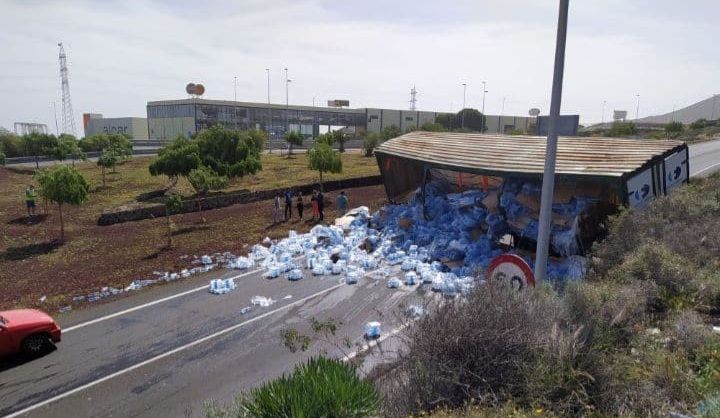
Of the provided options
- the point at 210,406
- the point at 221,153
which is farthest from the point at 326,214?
the point at 210,406

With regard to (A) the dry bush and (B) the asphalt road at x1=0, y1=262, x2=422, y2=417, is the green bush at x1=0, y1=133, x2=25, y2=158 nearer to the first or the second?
(B) the asphalt road at x1=0, y1=262, x2=422, y2=417

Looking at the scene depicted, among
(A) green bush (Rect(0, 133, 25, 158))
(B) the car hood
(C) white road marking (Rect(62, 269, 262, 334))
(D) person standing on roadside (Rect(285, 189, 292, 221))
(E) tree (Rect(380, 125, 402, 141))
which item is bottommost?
(C) white road marking (Rect(62, 269, 262, 334))

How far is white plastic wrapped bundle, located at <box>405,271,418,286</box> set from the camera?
12.9 meters

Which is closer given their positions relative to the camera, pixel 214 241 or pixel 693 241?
pixel 693 241

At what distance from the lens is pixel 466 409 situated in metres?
4.12

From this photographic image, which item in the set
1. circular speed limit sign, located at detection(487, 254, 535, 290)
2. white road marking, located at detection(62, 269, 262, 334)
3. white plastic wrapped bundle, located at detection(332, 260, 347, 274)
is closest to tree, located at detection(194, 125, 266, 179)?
white road marking, located at detection(62, 269, 262, 334)

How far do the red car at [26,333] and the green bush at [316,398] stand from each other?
7.01m

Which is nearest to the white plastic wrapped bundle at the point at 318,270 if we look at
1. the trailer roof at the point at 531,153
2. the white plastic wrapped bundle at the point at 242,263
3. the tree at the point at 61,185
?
the white plastic wrapped bundle at the point at 242,263

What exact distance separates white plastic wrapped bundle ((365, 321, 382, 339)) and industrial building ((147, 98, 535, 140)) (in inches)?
2816

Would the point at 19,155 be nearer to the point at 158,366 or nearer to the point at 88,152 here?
the point at 88,152

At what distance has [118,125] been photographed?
95.6 m

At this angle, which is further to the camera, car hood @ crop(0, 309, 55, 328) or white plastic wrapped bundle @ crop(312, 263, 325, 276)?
white plastic wrapped bundle @ crop(312, 263, 325, 276)

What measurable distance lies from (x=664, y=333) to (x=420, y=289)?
7249 millimetres

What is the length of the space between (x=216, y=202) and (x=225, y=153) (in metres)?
3.40
